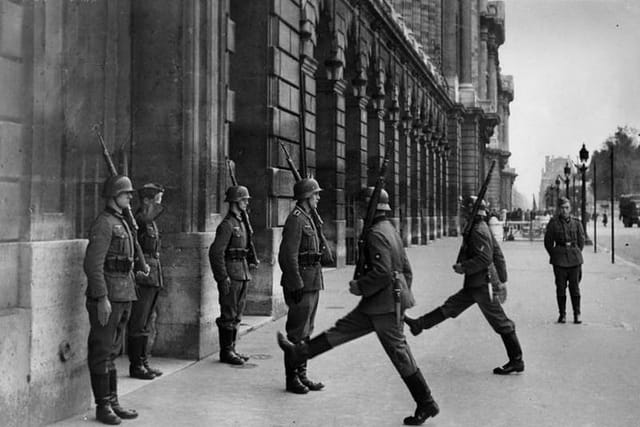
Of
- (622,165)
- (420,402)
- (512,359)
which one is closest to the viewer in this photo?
(420,402)

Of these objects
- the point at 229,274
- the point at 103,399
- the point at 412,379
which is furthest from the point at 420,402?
the point at 229,274

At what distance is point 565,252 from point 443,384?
487 cm

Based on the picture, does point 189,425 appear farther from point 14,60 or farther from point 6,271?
point 14,60

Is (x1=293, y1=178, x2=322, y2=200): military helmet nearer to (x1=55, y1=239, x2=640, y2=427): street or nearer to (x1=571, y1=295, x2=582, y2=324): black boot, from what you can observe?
(x1=55, y1=239, x2=640, y2=427): street

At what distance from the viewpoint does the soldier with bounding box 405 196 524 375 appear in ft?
A: 26.9

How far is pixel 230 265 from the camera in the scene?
8836mm

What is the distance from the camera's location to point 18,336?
5.92 metres

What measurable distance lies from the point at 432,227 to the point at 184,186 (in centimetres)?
3316

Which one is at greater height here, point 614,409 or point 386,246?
point 386,246

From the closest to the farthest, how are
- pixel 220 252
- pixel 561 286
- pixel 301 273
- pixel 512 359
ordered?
pixel 301 273 < pixel 512 359 < pixel 220 252 < pixel 561 286

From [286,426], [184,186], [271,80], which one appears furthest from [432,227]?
[286,426]

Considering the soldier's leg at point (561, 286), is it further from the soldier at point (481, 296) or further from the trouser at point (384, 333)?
the trouser at point (384, 333)

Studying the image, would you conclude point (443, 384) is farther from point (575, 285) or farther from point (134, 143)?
point (575, 285)

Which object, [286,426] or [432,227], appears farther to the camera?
[432,227]
